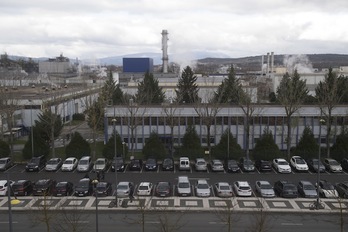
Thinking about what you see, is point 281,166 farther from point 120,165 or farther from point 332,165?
point 120,165

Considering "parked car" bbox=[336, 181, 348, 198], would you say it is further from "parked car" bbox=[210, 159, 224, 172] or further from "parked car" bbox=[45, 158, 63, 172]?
"parked car" bbox=[45, 158, 63, 172]

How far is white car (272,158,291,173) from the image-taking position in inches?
1410

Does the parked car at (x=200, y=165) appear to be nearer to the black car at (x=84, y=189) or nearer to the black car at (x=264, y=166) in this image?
the black car at (x=264, y=166)

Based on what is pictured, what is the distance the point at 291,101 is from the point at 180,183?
1744 cm

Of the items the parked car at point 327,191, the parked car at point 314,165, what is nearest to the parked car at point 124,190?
the parked car at point 327,191

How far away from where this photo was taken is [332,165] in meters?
36.2

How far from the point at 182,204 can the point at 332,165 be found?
1708 cm

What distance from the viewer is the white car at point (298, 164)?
3612cm

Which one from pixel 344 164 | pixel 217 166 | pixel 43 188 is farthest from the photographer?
pixel 344 164

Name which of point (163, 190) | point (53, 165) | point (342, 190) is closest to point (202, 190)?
point (163, 190)

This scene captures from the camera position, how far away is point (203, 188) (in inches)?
1155

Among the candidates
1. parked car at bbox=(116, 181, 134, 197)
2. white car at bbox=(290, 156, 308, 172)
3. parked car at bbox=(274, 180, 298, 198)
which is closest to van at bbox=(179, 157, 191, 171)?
parked car at bbox=(116, 181, 134, 197)

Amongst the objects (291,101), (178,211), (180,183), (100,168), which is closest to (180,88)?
(291,101)

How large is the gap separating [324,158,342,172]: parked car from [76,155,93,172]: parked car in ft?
75.8
